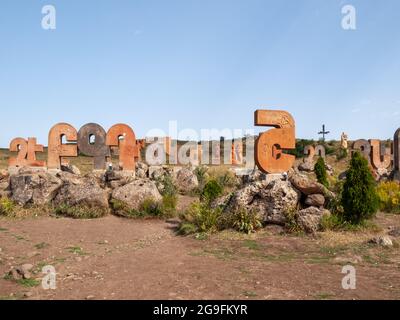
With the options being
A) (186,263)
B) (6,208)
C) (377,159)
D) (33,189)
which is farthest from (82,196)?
(377,159)

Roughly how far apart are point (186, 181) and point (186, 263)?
12.6m

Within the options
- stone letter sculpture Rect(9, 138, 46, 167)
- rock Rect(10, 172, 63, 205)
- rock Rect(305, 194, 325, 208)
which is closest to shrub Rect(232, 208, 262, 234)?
rock Rect(305, 194, 325, 208)

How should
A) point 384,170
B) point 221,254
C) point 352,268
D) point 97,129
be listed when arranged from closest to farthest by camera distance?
point 352,268 < point 221,254 < point 97,129 < point 384,170

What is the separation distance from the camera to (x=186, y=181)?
19.9m

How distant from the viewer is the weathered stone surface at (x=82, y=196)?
526 inches

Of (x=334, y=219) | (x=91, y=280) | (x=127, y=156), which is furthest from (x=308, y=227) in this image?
(x=127, y=156)

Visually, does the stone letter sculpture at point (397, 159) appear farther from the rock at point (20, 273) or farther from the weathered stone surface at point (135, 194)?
the rock at point (20, 273)

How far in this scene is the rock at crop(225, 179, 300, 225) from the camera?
1081cm

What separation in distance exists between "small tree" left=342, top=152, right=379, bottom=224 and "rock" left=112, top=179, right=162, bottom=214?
6.79 meters

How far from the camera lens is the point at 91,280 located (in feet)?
20.4

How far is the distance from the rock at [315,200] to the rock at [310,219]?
1.44ft

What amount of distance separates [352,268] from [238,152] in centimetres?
2708

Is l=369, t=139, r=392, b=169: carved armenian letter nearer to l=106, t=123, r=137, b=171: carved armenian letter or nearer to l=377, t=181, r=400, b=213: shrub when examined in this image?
l=377, t=181, r=400, b=213: shrub
